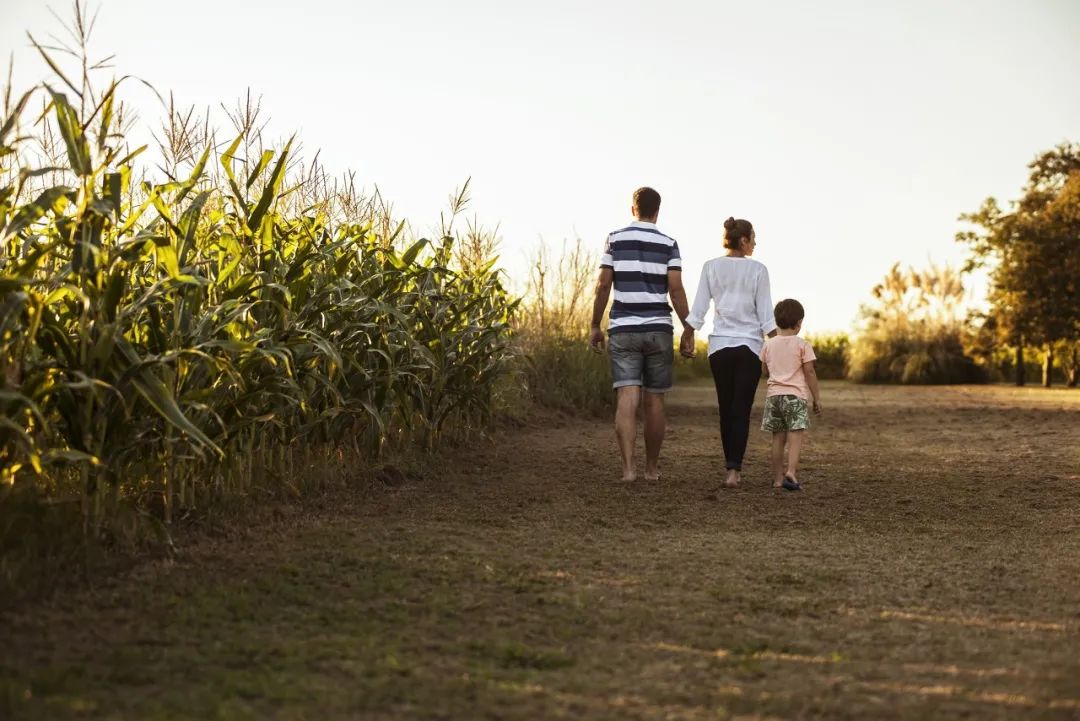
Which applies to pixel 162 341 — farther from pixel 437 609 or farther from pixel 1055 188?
pixel 1055 188

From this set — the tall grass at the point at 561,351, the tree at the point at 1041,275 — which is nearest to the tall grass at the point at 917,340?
the tree at the point at 1041,275

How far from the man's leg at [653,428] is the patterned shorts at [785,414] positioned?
68 centimetres

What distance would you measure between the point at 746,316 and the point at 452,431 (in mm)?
2710

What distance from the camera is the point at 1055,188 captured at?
87.7ft

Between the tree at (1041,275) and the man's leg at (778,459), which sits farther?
the tree at (1041,275)

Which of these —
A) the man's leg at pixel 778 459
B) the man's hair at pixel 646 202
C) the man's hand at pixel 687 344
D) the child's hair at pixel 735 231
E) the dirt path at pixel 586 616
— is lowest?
the dirt path at pixel 586 616

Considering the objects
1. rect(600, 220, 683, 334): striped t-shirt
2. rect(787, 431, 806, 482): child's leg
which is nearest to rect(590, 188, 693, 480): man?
rect(600, 220, 683, 334): striped t-shirt

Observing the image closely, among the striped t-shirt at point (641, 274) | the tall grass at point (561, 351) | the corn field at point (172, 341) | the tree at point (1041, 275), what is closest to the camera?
the corn field at point (172, 341)

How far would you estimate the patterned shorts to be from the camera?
7.34m

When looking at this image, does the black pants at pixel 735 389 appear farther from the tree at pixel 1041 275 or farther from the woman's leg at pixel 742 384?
the tree at pixel 1041 275

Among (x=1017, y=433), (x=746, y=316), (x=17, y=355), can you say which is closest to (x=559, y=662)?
(x=17, y=355)

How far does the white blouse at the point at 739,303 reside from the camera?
7.23 metres

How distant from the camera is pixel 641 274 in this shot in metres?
7.20

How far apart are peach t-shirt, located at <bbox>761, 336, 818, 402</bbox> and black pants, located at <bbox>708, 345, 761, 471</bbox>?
0.19 m
